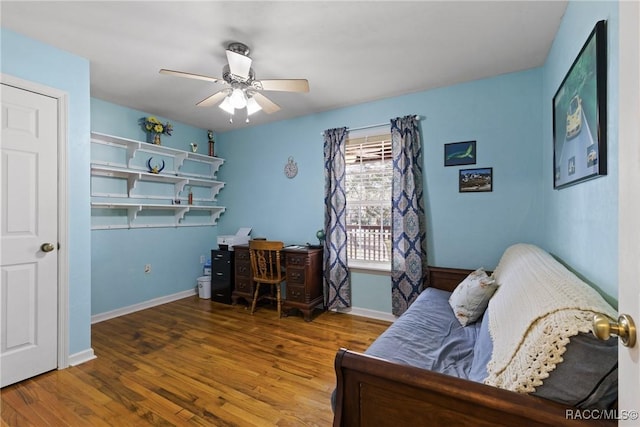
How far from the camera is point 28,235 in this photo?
2066mm

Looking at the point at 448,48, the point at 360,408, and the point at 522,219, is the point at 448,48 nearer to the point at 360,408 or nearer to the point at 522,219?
the point at 522,219

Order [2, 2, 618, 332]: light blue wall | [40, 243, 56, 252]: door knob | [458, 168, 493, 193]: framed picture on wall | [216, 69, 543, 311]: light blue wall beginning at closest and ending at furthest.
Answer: [2, 2, 618, 332]: light blue wall, [40, 243, 56, 252]: door knob, [216, 69, 543, 311]: light blue wall, [458, 168, 493, 193]: framed picture on wall

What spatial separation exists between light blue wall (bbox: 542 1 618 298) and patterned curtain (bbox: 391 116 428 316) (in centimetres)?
107

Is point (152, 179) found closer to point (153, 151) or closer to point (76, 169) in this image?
point (153, 151)

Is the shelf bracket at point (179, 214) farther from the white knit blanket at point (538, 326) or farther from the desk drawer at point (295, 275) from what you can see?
the white knit blanket at point (538, 326)

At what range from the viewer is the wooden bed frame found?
0.84m

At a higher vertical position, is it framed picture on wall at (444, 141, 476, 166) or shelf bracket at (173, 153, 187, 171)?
shelf bracket at (173, 153, 187, 171)

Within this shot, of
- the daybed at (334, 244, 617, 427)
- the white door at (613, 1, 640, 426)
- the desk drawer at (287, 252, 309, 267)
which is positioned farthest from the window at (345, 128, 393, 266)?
the white door at (613, 1, 640, 426)

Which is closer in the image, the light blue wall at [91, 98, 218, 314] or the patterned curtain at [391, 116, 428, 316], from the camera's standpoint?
A: the patterned curtain at [391, 116, 428, 316]

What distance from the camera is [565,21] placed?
1.80m

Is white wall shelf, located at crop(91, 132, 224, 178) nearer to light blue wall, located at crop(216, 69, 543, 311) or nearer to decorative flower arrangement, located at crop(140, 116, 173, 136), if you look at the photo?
decorative flower arrangement, located at crop(140, 116, 173, 136)

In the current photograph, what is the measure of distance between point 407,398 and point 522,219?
231 cm

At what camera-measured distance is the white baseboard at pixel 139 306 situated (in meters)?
3.19

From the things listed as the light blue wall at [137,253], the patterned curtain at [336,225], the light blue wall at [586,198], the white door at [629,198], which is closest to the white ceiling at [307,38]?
the light blue wall at [586,198]
